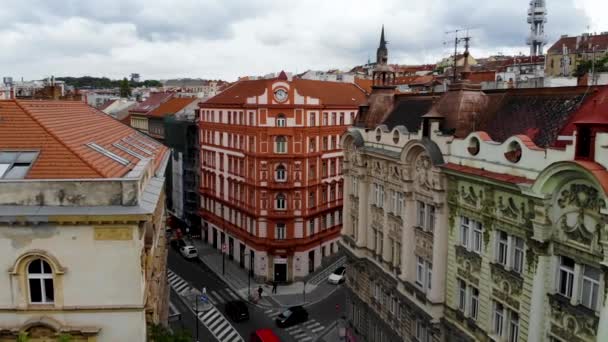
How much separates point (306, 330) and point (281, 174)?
17.8 meters

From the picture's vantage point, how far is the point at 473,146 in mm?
27188

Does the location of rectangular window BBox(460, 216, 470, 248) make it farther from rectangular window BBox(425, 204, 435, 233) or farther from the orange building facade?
the orange building facade

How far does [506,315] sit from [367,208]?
16246 millimetres

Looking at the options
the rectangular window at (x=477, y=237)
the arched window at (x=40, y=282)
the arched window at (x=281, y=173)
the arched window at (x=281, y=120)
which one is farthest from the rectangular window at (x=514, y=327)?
the arched window at (x=281, y=120)

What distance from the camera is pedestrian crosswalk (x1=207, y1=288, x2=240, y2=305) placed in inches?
2162

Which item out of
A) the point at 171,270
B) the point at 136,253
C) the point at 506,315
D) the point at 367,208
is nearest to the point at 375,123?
the point at 367,208

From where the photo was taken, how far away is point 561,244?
70.5 ft

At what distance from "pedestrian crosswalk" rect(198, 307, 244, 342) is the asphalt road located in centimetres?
45

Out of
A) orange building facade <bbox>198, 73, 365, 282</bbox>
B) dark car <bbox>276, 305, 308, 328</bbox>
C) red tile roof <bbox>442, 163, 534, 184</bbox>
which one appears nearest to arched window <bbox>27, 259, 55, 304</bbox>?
red tile roof <bbox>442, 163, 534, 184</bbox>

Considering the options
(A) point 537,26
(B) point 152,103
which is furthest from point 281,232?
(A) point 537,26

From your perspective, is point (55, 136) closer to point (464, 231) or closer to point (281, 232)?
point (464, 231)

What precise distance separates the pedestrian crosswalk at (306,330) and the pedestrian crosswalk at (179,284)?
46.5ft

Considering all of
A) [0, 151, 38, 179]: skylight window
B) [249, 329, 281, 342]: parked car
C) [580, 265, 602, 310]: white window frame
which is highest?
[0, 151, 38, 179]: skylight window

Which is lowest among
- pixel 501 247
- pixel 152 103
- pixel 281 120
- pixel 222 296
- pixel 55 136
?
pixel 222 296
